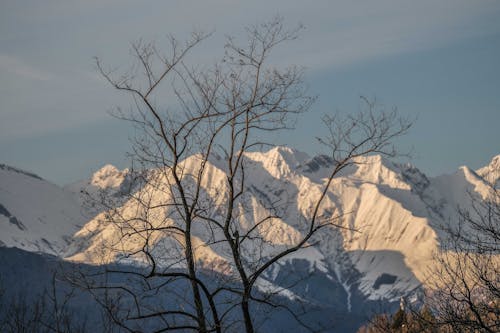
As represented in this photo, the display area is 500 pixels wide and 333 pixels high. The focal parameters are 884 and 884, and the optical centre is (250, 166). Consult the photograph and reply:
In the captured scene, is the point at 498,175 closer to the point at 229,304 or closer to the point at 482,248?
the point at 482,248

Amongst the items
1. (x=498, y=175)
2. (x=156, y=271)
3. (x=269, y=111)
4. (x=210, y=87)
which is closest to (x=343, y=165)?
(x=269, y=111)

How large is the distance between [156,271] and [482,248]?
737 cm

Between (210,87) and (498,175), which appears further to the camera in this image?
(498,175)

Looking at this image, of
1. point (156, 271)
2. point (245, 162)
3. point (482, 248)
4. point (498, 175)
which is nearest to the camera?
point (156, 271)

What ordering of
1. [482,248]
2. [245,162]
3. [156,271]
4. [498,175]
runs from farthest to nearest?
[498,175], [482,248], [245,162], [156,271]

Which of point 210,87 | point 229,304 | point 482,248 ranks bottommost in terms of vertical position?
point 229,304

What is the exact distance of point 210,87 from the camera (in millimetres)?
16734

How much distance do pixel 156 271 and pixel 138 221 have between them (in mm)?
1158

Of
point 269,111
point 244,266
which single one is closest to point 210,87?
point 269,111

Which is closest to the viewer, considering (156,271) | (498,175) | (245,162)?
(156,271)

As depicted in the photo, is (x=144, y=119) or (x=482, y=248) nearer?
(x=144, y=119)

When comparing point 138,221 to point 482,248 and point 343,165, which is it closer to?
point 343,165

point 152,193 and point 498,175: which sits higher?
point 498,175

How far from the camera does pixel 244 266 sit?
55.5 feet
